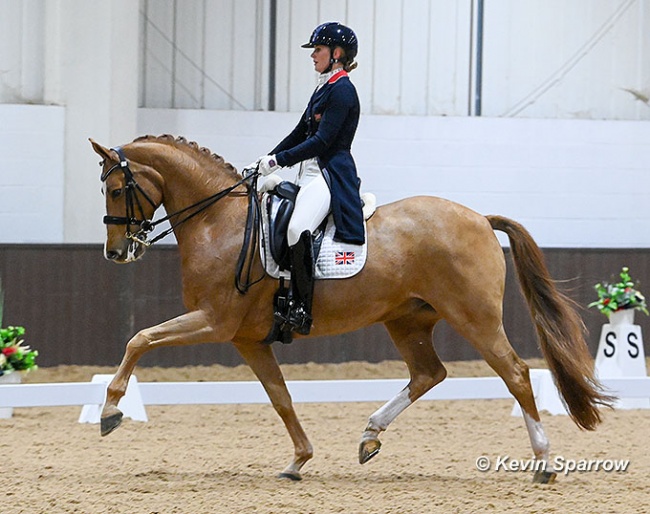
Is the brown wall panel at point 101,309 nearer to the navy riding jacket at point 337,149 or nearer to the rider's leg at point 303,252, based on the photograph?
the navy riding jacket at point 337,149

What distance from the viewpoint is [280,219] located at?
4.59 meters

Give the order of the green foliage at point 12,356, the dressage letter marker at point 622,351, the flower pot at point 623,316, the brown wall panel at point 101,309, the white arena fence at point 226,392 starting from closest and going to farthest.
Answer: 1. the white arena fence at point 226,392
2. the green foliage at point 12,356
3. the dressage letter marker at point 622,351
4. the flower pot at point 623,316
5. the brown wall panel at point 101,309

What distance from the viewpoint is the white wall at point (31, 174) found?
8.46m

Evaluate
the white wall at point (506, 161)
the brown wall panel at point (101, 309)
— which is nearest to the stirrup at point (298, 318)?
the brown wall panel at point (101, 309)

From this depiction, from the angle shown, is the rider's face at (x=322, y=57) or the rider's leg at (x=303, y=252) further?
the rider's face at (x=322, y=57)

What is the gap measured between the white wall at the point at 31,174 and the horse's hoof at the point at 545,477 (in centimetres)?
513

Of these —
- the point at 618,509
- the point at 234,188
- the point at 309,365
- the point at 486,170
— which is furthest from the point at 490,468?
the point at 486,170

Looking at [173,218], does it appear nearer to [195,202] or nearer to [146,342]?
[195,202]

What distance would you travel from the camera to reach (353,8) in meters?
9.48

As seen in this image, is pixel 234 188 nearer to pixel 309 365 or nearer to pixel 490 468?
pixel 490 468

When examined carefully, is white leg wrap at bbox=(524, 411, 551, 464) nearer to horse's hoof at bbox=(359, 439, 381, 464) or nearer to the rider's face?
horse's hoof at bbox=(359, 439, 381, 464)

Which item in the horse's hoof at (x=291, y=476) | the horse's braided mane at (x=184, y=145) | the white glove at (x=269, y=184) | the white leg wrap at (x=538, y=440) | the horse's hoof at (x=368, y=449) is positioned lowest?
the horse's hoof at (x=291, y=476)

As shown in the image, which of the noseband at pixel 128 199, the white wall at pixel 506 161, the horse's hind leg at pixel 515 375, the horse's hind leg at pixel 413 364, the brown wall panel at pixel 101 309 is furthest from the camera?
the white wall at pixel 506 161

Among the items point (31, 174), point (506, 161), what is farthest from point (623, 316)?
point (31, 174)
